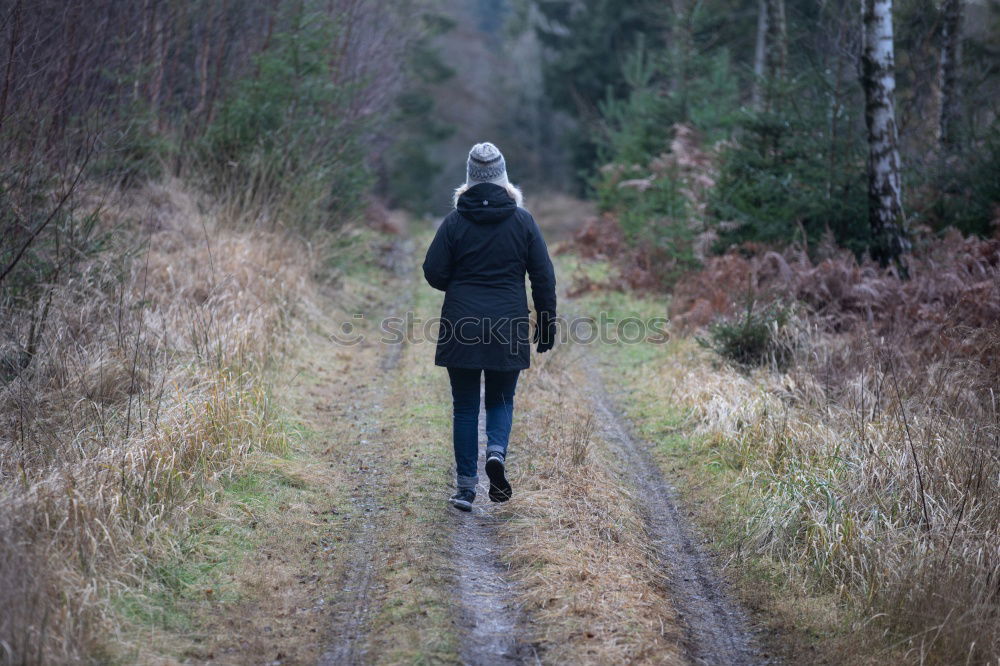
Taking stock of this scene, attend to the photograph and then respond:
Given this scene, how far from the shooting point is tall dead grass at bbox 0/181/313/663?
13.0ft

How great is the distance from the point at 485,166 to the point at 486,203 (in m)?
0.25

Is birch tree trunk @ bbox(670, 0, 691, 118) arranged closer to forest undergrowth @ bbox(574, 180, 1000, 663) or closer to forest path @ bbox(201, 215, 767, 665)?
forest undergrowth @ bbox(574, 180, 1000, 663)

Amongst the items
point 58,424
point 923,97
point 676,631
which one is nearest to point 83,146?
point 58,424

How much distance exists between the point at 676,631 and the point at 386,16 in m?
17.8

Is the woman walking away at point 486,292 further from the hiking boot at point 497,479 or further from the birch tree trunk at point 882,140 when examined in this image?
the birch tree trunk at point 882,140

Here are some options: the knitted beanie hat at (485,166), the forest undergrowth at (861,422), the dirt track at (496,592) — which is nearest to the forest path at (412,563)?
the dirt track at (496,592)

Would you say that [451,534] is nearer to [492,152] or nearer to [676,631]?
[676,631]

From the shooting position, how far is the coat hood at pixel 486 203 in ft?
18.3

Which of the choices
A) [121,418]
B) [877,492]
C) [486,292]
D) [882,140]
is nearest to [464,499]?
[486,292]

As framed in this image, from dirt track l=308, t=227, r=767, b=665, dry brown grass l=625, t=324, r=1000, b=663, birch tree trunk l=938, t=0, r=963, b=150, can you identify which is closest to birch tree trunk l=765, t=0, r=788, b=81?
birch tree trunk l=938, t=0, r=963, b=150

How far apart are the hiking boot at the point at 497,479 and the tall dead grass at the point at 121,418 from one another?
5.78 feet

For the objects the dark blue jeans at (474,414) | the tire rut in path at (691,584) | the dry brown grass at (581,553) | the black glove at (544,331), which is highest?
the black glove at (544,331)

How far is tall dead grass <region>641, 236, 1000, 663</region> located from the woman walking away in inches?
71.8

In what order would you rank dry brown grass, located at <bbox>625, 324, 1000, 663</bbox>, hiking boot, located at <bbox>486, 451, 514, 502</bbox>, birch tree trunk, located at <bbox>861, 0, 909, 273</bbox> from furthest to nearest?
birch tree trunk, located at <bbox>861, 0, 909, 273</bbox>, hiking boot, located at <bbox>486, 451, 514, 502</bbox>, dry brown grass, located at <bbox>625, 324, 1000, 663</bbox>
